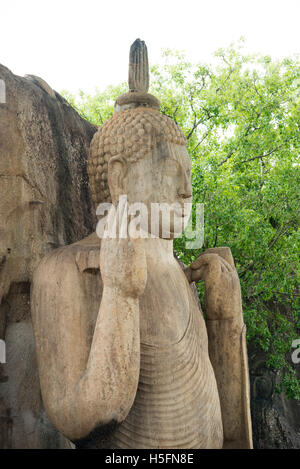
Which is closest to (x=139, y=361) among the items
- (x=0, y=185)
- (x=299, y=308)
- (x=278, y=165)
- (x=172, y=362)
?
(x=172, y=362)

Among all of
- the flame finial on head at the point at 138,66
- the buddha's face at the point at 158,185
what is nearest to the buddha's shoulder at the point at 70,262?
the buddha's face at the point at 158,185

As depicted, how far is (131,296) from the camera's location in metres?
2.49

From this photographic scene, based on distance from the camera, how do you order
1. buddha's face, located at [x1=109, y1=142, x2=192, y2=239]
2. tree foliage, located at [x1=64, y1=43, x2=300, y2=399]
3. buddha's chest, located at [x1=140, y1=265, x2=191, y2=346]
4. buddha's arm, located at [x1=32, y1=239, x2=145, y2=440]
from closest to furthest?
1. buddha's arm, located at [x1=32, y1=239, x2=145, y2=440]
2. buddha's chest, located at [x1=140, y1=265, x2=191, y2=346]
3. buddha's face, located at [x1=109, y1=142, x2=192, y2=239]
4. tree foliage, located at [x1=64, y1=43, x2=300, y2=399]

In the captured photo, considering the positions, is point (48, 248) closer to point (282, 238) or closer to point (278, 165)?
point (282, 238)

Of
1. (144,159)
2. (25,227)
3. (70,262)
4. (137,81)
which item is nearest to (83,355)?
(70,262)

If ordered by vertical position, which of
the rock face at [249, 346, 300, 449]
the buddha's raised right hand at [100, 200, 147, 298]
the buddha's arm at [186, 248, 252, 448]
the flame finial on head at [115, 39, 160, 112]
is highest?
the flame finial on head at [115, 39, 160, 112]

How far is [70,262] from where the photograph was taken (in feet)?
8.95

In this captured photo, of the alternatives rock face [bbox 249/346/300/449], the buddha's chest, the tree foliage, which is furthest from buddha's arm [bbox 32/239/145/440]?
rock face [bbox 249/346/300/449]

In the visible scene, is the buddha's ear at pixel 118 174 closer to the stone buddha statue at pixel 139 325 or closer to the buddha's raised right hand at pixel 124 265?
the stone buddha statue at pixel 139 325

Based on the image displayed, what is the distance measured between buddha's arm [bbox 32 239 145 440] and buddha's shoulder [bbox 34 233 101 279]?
1.5 inches

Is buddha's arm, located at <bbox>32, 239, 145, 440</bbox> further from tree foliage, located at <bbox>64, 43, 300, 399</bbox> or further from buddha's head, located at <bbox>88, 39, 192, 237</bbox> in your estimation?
tree foliage, located at <bbox>64, 43, 300, 399</bbox>

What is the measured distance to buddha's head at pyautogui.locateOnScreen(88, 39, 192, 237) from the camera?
2.84 metres

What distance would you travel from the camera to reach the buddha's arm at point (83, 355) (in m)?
2.41

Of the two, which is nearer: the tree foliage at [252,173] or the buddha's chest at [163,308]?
the buddha's chest at [163,308]
